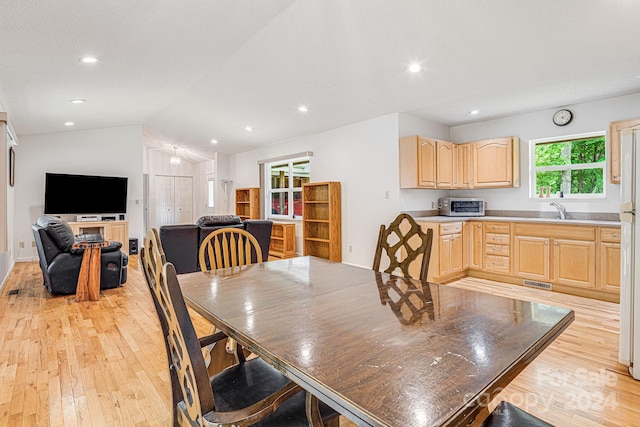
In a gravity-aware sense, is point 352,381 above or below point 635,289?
above

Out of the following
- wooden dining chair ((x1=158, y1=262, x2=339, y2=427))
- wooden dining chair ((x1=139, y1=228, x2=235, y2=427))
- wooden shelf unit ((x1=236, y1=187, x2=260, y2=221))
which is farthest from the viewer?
wooden shelf unit ((x1=236, y1=187, x2=260, y2=221))

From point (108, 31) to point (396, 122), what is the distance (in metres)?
3.41

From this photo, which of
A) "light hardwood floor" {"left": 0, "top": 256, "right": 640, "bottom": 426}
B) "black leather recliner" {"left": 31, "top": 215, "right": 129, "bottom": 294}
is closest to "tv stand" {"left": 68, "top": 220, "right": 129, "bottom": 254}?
"black leather recliner" {"left": 31, "top": 215, "right": 129, "bottom": 294}

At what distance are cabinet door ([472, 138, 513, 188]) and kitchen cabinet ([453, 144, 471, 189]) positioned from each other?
0.09 metres

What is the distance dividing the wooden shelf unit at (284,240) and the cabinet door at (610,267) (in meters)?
4.58

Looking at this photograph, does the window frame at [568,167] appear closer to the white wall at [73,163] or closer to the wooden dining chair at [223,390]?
the wooden dining chair at [223,390]

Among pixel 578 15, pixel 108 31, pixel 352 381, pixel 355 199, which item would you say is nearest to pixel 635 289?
pixel 578 15

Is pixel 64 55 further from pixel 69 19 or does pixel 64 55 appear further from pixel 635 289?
pixel 635 289

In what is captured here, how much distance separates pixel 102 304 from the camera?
371 cm

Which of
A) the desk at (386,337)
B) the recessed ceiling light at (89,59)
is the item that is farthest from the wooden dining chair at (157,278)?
the recessed ceiling light at (89,59)

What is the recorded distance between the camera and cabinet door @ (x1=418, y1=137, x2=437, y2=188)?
4.61 metres

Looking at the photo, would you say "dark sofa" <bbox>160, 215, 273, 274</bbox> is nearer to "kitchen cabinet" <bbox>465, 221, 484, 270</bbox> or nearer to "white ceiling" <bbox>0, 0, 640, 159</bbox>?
"white ceiling" <bbox>0, 0, 640, 159</bbox>

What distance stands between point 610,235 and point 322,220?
3.79 meters

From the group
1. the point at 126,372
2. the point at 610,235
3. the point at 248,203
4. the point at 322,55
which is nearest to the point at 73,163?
the point at 248,203
